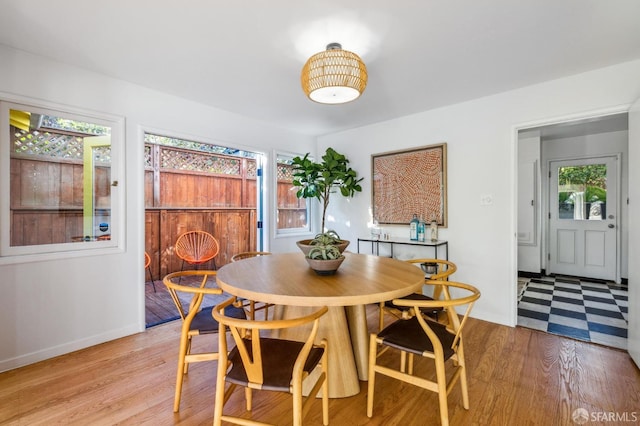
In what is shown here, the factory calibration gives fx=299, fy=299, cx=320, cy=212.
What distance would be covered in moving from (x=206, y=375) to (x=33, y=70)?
8.73 feet

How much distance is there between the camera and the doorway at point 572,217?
4.33 metres

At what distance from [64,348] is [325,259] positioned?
2.37 metres

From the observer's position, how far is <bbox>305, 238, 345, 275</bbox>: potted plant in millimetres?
1763

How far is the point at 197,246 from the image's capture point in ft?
16.4

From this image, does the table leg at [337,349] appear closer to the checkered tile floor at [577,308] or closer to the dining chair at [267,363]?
the dining chair at [267,363]

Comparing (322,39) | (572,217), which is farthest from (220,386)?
(572,217)

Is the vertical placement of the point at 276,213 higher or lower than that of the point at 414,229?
higher

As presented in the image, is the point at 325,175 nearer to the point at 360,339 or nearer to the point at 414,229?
the point at 414,229

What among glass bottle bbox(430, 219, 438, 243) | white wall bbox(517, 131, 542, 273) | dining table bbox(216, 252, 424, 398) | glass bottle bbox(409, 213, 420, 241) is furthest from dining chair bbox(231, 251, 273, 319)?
white wall bbox(517, 131, 542, 273)

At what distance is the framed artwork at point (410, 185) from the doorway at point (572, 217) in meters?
1.72

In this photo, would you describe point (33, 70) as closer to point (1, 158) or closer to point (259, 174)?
point (1, 158)

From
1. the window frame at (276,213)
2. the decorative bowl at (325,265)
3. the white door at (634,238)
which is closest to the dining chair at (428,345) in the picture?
the decorative bowl at (325,265)

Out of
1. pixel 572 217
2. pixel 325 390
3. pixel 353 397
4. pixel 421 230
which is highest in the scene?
pixel 572 217

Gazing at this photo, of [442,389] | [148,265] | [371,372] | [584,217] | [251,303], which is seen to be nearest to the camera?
[442,389]
